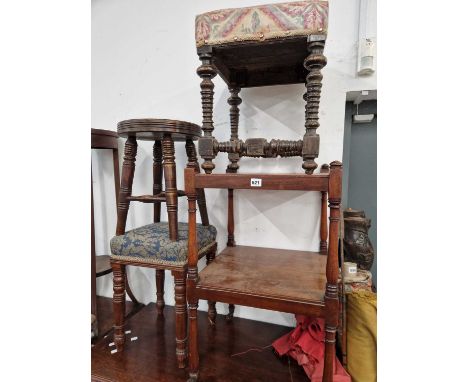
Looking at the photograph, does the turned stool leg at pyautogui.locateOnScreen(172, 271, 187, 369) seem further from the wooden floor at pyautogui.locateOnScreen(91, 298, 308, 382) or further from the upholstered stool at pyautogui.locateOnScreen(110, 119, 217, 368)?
the wooden floor at pyautogui.locateOnScreen(91, 298, 308, 382)

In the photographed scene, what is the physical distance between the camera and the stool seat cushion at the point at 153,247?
95cm

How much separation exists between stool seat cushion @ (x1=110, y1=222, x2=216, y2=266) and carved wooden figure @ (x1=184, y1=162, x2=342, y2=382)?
0.36 ft

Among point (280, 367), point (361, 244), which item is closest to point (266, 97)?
point (361, 244)

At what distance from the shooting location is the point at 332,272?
71 centimetres

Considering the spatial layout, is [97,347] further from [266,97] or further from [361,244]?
[266,97]

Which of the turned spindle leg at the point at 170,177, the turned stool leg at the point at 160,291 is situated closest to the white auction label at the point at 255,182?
the turned spindle leg at the point at 170,177

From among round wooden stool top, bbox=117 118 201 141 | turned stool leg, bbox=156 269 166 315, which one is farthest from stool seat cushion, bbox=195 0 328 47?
turned stool leg, bbox=156 269 166 315

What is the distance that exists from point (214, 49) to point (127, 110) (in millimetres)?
893

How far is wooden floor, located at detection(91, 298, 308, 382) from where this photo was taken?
0.95 meters

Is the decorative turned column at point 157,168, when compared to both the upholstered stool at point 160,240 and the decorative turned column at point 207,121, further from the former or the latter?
the decorative turned column at point 207,121

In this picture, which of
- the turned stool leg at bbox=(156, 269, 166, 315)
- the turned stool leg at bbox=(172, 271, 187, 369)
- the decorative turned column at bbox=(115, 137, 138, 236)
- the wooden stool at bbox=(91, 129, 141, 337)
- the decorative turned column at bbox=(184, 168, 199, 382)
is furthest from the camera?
the turned stool leg at bbox=(156, 269, 166, 315)

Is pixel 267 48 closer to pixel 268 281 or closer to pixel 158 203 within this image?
pixel 268 281

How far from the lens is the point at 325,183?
2.30 feet

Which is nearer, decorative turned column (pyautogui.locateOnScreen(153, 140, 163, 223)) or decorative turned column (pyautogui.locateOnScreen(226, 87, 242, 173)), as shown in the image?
decorative turned column (pyautogui.locateOnScreen(226, 87, 242, 173))
